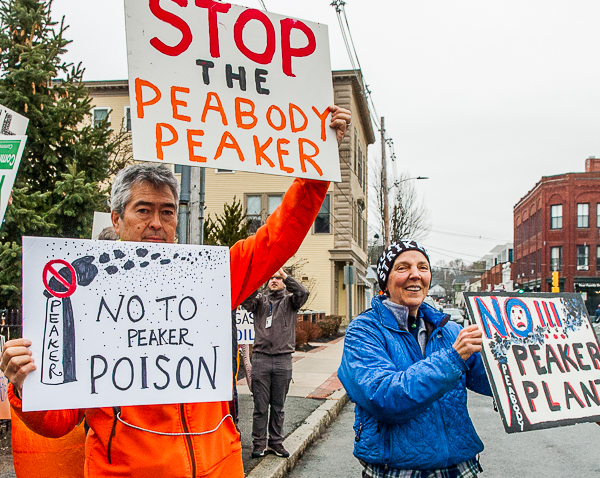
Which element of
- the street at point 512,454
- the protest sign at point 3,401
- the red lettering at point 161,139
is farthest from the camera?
the street at point 512,454

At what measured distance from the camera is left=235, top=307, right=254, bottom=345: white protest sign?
25.7ft

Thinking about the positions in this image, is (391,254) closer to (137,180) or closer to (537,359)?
(537,359)

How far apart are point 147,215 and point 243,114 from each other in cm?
56

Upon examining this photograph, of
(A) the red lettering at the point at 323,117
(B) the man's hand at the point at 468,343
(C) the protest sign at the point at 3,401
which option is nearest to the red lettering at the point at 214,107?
(A) the red lettering at the point at 323,117

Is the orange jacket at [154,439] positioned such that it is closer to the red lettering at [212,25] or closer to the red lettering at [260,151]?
the red lettering at [260,151]

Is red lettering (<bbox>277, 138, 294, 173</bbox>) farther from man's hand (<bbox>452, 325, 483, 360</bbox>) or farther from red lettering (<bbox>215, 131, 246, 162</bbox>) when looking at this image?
man's hand (<bbox>452, 325, 483, 360</bbox>)

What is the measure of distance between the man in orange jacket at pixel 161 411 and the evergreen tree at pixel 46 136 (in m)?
5.97

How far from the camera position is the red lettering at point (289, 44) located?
8.04ft

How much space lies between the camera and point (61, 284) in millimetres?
1879

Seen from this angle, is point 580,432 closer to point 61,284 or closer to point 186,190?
point 186,190

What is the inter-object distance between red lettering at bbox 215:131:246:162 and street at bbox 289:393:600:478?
4410mm

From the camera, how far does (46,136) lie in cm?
834

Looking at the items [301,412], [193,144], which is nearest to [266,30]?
[193,144]

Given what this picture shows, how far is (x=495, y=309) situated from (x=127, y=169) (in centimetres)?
170
